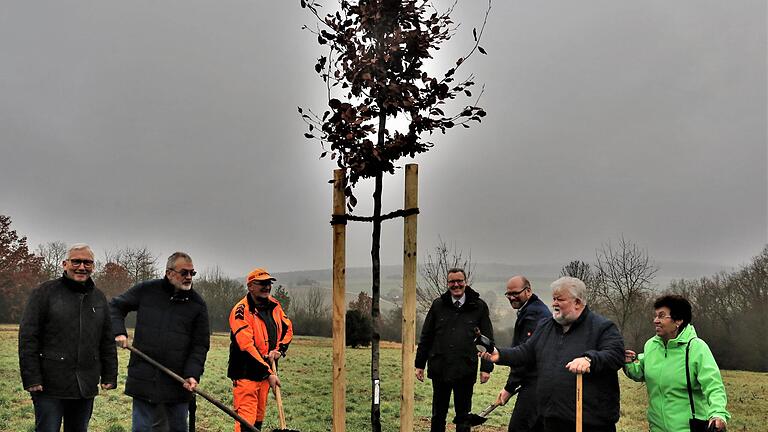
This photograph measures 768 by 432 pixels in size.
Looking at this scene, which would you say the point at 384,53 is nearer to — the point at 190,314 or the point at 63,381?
the point at 190,314

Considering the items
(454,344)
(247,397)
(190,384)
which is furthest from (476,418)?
(190,384)

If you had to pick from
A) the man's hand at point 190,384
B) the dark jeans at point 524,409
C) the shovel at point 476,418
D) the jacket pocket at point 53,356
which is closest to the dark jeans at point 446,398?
the shovel at point 476,418

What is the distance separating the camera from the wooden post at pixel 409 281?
20.7 feet

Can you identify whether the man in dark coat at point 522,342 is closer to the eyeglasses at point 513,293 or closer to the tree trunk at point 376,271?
the eyeglasses at point 513,293

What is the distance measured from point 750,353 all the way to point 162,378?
1536 centimetres

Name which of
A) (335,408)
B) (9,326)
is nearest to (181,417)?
(335,408)

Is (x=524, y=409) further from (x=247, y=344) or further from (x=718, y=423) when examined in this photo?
(x=247, y=344)

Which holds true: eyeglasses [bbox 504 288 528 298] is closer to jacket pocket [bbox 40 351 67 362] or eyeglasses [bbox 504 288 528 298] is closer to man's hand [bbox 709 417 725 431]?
man's hand [bbox 709 417 725 431]

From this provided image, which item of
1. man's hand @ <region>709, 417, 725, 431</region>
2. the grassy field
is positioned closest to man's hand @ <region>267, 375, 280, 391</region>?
man's hand @ <region>709, 417, 725, 431</region>

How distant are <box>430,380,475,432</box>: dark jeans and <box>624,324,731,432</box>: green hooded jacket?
268 cm

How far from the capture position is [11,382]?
14.1m

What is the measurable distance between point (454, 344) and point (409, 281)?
1.65m

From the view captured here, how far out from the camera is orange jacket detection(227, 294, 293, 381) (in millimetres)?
7090

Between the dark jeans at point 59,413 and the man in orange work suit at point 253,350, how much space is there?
1.48 metres
